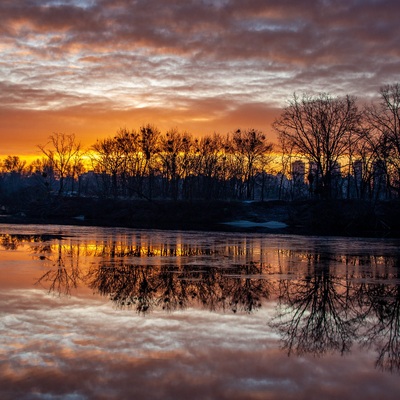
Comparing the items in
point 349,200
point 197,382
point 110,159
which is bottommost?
point 197,382

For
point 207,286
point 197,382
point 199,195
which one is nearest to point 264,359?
point 197,382

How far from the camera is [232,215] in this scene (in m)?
61.0

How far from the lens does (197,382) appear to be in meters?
6.48

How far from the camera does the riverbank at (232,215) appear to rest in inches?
1946

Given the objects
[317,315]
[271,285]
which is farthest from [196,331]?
[271,285]

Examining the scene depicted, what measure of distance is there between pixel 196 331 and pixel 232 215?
5212 cm

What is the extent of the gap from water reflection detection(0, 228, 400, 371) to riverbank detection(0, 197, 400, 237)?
71.8ft

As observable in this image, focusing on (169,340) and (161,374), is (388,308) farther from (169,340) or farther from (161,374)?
(161,374)

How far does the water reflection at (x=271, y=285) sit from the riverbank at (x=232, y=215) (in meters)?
21.9

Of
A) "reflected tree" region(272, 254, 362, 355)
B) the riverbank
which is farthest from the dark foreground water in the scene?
the riverbank

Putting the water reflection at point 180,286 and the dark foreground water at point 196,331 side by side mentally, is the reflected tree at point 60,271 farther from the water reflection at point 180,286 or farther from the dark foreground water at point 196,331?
the water reflection at point 180,286

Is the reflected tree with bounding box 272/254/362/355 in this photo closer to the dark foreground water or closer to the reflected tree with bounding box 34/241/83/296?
the dark foreground water

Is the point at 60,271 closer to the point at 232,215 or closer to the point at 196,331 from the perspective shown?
the point at 196,331

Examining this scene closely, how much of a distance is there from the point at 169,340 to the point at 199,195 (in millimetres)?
76698
